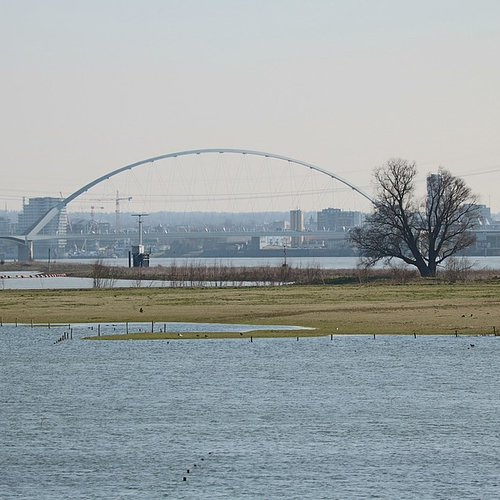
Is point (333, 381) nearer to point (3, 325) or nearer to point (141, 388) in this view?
point (141, 388)

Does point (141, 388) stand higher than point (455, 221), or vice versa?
point (455, 221)

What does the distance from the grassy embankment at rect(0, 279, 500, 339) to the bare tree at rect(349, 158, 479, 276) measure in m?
14.1

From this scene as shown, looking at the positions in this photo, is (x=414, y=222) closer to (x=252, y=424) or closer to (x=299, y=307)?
(x=299, y=307)

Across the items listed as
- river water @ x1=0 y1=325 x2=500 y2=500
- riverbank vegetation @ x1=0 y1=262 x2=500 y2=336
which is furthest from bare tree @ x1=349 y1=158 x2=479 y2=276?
river water @ x1=0 y1=325 x2=500 y2=500

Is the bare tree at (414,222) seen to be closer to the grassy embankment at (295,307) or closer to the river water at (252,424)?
the grassy embankment at (295,307)

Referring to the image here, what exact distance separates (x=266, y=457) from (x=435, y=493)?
4505 mm

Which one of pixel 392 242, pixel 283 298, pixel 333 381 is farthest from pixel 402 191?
pixel 333 381

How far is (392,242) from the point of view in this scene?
359ft

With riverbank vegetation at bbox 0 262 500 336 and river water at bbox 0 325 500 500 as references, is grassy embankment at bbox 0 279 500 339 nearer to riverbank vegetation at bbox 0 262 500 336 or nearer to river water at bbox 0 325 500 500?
riverbank vegetation at bbox 0 262 500 336

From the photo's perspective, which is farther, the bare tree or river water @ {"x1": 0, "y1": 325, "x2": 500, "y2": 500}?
the bare tree

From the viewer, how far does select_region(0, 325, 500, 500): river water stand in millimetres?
22578

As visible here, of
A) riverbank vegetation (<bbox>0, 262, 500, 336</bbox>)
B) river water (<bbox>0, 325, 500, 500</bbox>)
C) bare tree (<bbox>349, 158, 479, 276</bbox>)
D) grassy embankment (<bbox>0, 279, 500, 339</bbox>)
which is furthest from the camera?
bare tree (<bbox>349, 158, 479, 276</bbox>)

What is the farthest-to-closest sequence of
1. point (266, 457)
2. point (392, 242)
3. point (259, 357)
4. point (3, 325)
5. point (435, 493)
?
point (392, 242), point (3, 325), point (259, 357), point (266, 457), point (435, 493)

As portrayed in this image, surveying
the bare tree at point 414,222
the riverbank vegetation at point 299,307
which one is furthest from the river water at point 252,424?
the bare tree at point 414,222
